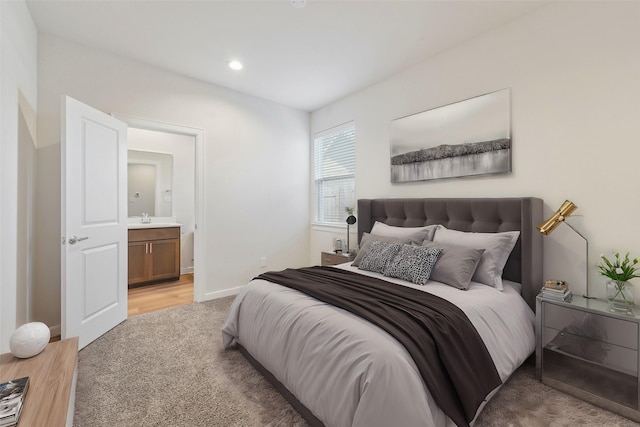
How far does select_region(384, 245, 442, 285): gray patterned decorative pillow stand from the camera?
216cm

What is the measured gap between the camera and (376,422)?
1.15 metres

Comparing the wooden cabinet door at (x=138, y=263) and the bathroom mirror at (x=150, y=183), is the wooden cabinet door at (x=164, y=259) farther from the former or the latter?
the bathroom mirror at (x=150, y=183)

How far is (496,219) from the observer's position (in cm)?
246

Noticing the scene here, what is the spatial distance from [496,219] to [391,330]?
5.57 feet

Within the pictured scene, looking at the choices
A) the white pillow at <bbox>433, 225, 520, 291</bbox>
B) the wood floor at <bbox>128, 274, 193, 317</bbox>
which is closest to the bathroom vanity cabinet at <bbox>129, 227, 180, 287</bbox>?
the wood floor at <bbox>128, 274, 193, 317</bbox>

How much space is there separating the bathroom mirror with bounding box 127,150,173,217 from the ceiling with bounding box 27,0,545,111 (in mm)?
2101

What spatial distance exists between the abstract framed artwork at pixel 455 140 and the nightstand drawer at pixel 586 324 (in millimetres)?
1179

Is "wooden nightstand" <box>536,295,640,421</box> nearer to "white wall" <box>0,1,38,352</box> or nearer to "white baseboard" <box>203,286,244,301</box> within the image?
"white baseboard" <box>203,286,244,301</box>

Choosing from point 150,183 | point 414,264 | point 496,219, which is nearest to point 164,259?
point 150,183

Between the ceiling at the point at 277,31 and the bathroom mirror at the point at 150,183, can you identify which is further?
the bathroom mirror at the point at 150,183

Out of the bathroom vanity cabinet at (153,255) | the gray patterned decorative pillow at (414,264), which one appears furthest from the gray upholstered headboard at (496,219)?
the bathroom vanity cabinet at (153,255)

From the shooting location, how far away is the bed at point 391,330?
1211 mm

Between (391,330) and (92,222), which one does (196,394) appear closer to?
(391,330)

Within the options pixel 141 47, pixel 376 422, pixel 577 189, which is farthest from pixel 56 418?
pixel 577 189
